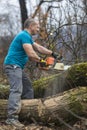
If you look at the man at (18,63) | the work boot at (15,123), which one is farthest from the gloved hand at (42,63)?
the work boot at (15,123)

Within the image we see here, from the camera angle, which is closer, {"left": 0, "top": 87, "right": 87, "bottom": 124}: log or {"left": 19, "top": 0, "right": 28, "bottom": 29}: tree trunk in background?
{"left": 0, "top": 87, "right": 87, "bottom": 124}: log

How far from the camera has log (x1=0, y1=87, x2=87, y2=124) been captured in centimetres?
618

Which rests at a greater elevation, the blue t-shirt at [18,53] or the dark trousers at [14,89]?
the blue t-shirt at [18,53]

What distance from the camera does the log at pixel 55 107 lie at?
6180mm

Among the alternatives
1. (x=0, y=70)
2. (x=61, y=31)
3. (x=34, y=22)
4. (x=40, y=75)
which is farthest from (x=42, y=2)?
(x=34, y=22)

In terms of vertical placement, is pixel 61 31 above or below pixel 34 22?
below

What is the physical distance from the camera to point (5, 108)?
6742 millimetres

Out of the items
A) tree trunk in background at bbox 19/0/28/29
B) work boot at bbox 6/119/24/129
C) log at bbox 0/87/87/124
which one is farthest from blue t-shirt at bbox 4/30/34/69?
tree trunk in background at bbox 19/0/28/29

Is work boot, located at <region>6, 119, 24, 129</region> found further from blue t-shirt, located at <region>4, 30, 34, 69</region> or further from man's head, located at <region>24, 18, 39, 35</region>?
man's head, located at <region>24, 18, 39, 35</region>

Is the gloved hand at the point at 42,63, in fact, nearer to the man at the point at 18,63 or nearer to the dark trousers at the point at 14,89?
the man at the point at 18,63

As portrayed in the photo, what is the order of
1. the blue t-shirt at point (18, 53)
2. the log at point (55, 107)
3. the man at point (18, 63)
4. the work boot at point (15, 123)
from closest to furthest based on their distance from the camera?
the log at point (55, 107), the work boot at point (15, 123), the man at point (18, 63), the blue t-shirt at point (18, 53)

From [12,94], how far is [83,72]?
1296mm

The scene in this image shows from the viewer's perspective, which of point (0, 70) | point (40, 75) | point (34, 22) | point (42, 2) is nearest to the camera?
point (34, 22)

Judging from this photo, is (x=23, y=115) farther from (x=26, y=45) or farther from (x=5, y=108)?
(x=26, y=45)
